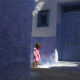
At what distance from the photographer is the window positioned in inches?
424

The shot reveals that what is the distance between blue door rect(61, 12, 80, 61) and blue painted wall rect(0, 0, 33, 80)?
5.33 m

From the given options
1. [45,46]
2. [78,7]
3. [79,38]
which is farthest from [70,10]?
[45,46]

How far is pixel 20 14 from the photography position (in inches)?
187

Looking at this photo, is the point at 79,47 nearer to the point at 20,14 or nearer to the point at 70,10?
the point at 70,10

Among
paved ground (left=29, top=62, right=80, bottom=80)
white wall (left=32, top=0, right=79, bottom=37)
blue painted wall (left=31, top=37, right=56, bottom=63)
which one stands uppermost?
white wall (left=32, top=0, right=79, bottom=37)

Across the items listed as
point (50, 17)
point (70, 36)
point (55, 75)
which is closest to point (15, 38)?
point (55, 75)

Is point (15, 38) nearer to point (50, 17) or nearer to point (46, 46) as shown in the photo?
point (46, 46)

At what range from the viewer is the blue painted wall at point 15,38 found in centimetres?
416

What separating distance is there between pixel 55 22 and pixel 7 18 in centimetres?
626

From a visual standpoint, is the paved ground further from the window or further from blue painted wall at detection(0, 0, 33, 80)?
the window

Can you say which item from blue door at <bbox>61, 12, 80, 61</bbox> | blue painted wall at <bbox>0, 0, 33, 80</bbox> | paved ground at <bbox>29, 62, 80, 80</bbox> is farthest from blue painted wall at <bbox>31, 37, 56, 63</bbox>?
blue painted wall at <bbox>0, 0, 33, 80</bbox>

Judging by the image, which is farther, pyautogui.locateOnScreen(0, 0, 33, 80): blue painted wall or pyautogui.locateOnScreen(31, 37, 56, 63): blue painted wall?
pyautogui.locateOnScreen(31, 37, 56, 63): blue painted wall

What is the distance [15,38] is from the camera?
14.9 ft

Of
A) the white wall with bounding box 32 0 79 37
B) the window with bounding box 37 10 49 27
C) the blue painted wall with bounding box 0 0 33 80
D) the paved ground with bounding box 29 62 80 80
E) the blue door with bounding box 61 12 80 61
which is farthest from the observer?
the window with bounding box 37 10 49 27
